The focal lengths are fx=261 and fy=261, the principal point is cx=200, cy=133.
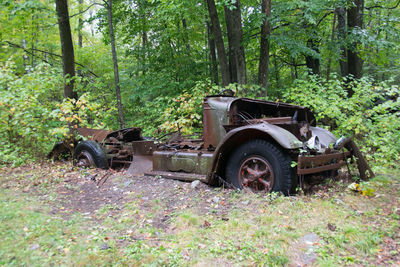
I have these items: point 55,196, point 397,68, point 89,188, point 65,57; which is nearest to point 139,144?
point 89,188

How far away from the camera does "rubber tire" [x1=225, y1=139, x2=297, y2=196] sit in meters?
3.64

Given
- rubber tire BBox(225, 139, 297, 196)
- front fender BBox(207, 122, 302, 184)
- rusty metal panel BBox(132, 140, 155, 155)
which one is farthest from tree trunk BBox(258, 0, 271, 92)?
rubber tire BBox(225, 139, 297, 196)

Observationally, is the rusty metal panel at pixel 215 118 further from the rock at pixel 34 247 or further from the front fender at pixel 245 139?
the rock at pixel 34 247

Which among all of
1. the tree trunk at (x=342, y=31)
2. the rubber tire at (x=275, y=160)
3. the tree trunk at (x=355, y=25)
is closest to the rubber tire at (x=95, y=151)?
the rubber tire at (x=275, y=160)

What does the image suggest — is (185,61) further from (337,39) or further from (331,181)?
(331,181)

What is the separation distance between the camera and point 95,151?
638cm

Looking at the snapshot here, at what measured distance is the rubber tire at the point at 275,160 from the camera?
11.9ft

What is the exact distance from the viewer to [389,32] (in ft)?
28.0

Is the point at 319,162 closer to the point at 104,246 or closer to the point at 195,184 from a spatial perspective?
the point at 195,184

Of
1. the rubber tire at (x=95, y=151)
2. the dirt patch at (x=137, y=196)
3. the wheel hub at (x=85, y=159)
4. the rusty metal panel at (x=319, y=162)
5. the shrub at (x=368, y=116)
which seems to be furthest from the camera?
the wheel hub at (x=85, y=159)

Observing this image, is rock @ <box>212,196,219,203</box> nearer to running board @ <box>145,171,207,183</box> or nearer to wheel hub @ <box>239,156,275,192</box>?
wheel hub @ <box>239,156,275,192</box>

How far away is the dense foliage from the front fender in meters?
2.24

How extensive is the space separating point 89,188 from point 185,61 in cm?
679

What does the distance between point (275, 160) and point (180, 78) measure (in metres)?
7.35
